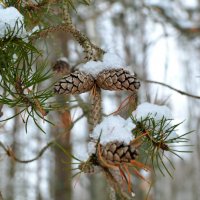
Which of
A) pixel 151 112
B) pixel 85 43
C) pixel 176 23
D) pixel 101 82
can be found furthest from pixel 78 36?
pixel 176 23

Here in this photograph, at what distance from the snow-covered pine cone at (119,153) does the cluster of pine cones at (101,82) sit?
25 centimetres

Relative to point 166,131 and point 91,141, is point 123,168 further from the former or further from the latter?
point 166,131

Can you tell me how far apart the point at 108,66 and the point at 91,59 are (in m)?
0.05

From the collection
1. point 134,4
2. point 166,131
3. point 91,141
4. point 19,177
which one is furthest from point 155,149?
point 19,177

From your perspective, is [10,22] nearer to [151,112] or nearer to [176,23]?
[151,112]

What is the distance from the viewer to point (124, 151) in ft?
2.43

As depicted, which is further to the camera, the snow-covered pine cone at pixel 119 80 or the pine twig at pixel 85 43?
the pine twig at pixel 85 43

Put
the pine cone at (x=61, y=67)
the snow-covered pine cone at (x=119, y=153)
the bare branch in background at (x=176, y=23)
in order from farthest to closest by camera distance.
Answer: the bare branch in background at (x=176, y=23)
the pine cone at (x=61, y=67)
the snow-covered pine cone at (x=119, y=153)

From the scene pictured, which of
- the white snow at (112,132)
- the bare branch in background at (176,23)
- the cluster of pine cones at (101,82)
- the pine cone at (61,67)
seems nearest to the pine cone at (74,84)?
the cluster of pine cones at (101,82)

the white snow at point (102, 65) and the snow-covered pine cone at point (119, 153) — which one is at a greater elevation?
the white snow at point (102, 65)

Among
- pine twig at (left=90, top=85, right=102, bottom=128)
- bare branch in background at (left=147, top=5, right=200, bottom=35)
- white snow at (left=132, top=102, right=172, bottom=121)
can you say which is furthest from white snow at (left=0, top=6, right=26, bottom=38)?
bare branch in background at (left=147, top=5, right=200, bottom=35)

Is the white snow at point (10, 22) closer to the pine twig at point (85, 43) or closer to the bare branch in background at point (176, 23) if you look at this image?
the pine twig at point (85, 43)

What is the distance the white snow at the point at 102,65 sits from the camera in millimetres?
1050

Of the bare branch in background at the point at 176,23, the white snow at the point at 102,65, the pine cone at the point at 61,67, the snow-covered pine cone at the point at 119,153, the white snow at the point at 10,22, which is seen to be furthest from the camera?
the bare branch in background at the point at 176,23
